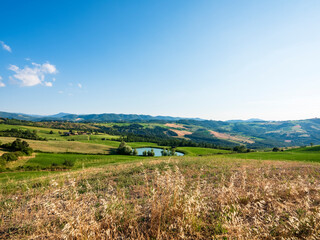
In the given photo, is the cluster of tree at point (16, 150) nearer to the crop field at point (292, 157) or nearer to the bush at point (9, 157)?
the bush at point (9, 157)

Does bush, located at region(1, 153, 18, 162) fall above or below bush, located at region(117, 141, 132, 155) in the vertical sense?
above

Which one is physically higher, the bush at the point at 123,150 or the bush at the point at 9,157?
the bush at the point at 9,157

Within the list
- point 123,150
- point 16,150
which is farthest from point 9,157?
point 123,150

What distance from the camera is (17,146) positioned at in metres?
53.6

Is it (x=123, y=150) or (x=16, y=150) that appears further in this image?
(x=123, y=150)

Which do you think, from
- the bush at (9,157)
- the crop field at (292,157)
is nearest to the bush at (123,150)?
the bush at (9,157)

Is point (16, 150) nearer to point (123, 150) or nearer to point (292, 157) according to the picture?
point (123, 150)

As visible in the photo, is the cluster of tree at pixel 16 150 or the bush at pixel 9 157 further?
the cluster of tree at pixel 16 150

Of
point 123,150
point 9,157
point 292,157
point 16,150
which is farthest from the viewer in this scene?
point 123,150

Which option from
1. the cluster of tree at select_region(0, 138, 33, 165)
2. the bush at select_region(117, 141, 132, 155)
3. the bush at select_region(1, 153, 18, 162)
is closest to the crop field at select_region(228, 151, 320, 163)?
the bush at select_region(117, 141, 132, 155)

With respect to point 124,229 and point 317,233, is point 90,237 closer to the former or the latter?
point 124,229

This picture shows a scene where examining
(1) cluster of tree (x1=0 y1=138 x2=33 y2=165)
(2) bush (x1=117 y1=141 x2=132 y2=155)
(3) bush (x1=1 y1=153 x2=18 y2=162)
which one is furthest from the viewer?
(2) bush (x1=117 y1=141 x2=132 y2=155)

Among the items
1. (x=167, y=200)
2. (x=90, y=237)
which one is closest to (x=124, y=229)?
(x=90, y=237)

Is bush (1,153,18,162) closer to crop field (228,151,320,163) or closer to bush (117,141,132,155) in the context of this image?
bush (117,141,132,155)
